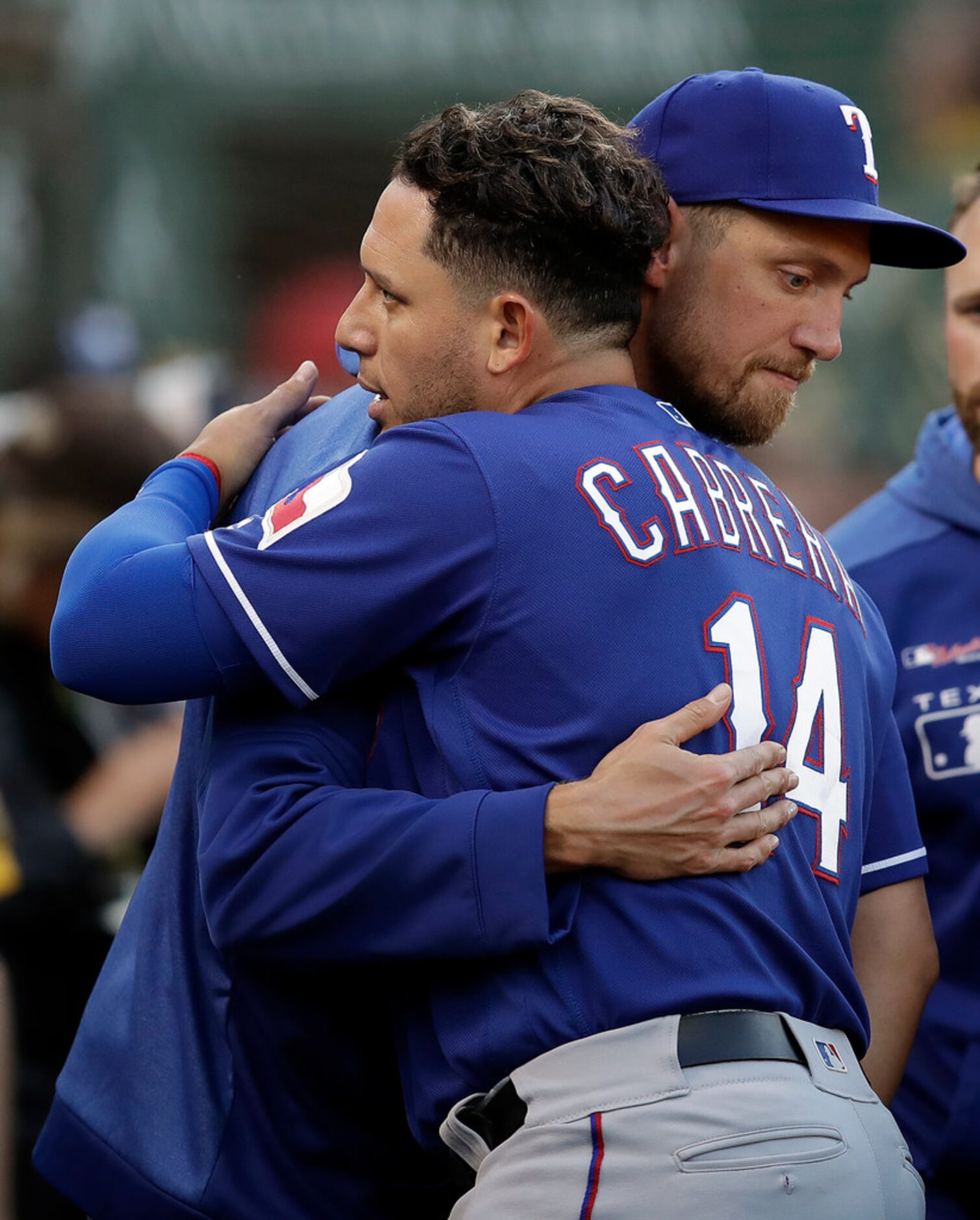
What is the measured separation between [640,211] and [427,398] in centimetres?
42

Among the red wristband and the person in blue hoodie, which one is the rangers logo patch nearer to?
the red wristband

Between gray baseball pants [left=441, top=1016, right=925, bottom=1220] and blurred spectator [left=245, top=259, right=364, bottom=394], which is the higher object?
gray baseball pants [left=441, top=1016, right=925, bottom=1220]

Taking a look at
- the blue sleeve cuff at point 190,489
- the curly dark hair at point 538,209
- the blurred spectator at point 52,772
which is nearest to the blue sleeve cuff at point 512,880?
the blue sleeve cuff at point 190,489

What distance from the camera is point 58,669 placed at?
6.93 ft

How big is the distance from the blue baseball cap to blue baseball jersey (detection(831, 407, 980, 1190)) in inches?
32.8

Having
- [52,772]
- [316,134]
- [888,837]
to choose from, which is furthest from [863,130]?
[316,134]

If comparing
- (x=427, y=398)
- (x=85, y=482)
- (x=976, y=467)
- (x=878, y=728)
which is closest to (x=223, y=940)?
(x=427, y=398)

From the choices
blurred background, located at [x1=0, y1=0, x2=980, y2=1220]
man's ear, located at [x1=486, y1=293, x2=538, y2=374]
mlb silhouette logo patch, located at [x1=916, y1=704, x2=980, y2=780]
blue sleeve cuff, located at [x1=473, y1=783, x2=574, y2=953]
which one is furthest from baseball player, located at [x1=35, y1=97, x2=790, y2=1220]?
blurred background, located at [x1=0, y1=0, x2=980, y2=1220]

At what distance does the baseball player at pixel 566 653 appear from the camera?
6.53ft

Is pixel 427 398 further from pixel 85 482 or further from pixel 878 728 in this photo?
pixel 85 482

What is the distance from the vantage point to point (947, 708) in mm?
3178

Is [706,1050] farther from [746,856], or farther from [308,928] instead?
[308,928]

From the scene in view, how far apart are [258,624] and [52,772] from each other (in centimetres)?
219

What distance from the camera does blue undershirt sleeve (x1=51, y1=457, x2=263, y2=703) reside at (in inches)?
80.7
